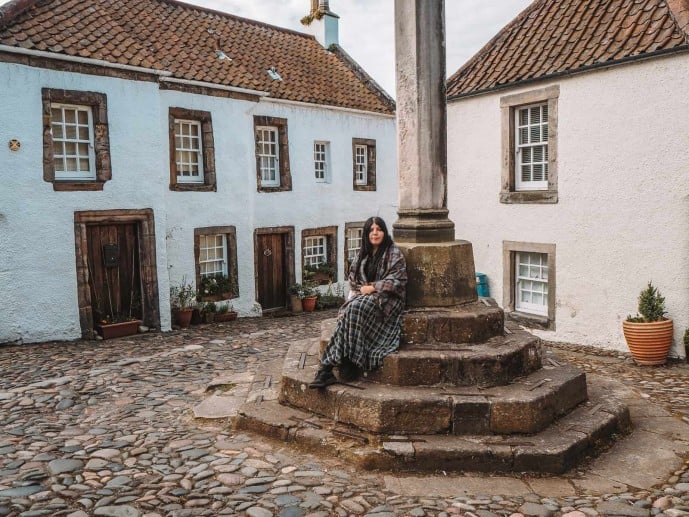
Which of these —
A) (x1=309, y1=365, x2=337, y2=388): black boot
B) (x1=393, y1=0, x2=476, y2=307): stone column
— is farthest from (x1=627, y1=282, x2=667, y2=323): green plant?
(x1=309, y1=365, x2=337, y2=388): black boot

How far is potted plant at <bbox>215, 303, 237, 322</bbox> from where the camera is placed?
1434 centimetres

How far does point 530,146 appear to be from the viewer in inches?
461

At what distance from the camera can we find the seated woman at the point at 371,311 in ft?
18.1

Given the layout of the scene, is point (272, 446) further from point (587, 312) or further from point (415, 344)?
point (587, 312)

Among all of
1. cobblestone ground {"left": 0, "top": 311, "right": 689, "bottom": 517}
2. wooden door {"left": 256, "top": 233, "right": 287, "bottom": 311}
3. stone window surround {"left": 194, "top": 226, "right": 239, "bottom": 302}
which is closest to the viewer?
cobblestone ground {"left": 0, "top": 311, "right": 689, "bottom": 517}

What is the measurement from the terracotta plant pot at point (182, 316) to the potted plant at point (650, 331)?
351 inches

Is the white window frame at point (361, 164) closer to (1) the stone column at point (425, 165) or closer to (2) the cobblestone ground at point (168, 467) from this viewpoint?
(2) the cobblestone ground at point (168, 467)

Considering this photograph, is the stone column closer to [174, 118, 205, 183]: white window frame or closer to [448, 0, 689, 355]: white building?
[448, 0, 689, 355]: white building

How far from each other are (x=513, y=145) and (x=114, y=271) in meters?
8.49

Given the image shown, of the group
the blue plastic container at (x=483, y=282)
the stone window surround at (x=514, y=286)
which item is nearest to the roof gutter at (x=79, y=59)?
the blue plastic container at (x=483, y=282)

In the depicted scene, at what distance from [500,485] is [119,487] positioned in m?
2.80

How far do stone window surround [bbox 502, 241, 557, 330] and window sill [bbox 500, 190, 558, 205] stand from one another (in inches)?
31.7

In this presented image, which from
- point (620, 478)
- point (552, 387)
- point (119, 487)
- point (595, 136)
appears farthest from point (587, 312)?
point (119, 487)

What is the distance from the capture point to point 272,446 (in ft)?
17.1
